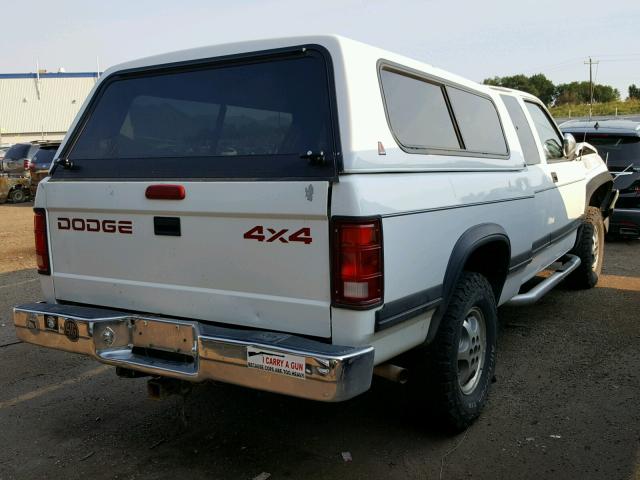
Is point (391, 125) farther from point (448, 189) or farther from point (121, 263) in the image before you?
point (121, 263)

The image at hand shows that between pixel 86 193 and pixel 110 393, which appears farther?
pixel 110 393

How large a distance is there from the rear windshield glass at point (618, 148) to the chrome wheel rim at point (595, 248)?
2.64 meters

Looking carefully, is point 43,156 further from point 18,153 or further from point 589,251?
point 589,251

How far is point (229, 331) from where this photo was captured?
2.90m

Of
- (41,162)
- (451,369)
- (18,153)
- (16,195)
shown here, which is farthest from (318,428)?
(18,153)

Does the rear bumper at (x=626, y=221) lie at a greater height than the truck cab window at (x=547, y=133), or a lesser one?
lesser

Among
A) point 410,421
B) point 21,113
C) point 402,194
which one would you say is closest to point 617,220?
point 410,421

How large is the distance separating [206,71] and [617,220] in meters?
7.43

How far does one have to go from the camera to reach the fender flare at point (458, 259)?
321 centimetres

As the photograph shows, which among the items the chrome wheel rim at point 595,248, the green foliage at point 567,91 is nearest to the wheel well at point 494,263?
the chrome wheel rim at point 595,248

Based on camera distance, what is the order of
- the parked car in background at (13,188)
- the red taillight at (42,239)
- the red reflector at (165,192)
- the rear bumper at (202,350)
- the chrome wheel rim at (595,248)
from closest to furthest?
the rear bumper at (202,350)
the red reflector at (165,192)
the red taillight at (42,239)
the chrome wheel rim at (595,248)
the parked car in background at (13,188)

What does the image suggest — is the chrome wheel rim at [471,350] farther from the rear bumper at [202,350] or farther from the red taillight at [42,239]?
the red taillight at [42,239]

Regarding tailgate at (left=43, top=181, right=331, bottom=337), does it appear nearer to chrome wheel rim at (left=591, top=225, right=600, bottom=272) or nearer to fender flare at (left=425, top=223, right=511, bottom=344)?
fender flare at (left=425, top=223, right=511, bottom=344)

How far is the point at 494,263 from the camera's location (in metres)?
4.07
